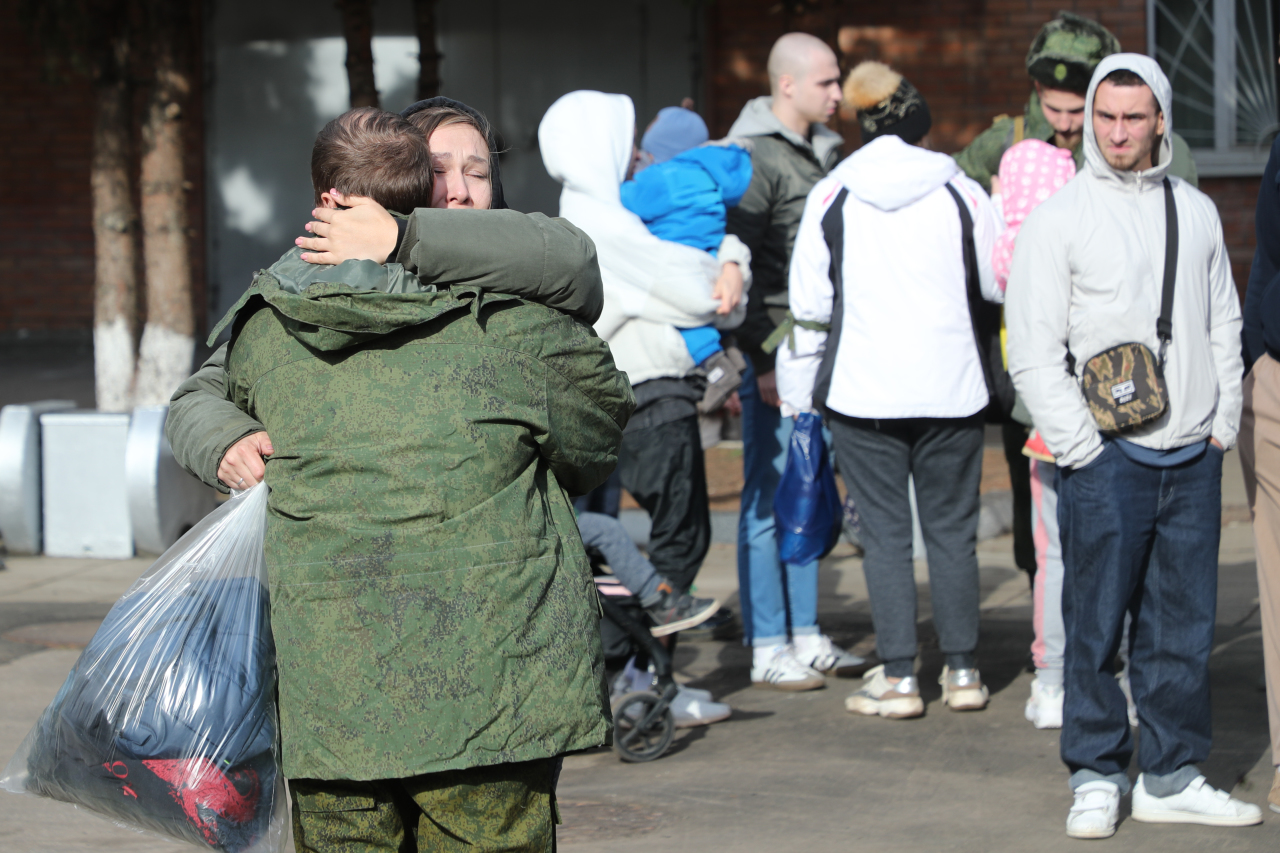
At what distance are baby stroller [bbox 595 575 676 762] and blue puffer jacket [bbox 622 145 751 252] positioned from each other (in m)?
1.18

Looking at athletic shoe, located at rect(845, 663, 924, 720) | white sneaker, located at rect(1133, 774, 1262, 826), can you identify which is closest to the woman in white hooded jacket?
athletic shoe, located at rect(845, 663, 924, 720)

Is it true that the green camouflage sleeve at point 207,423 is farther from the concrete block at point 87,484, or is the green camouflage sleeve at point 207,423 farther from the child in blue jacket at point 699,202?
the concrete block at point 87,484

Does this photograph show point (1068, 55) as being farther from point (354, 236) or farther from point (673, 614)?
point (354, 236)

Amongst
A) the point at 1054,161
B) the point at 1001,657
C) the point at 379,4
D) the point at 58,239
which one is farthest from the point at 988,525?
the point at 58,239

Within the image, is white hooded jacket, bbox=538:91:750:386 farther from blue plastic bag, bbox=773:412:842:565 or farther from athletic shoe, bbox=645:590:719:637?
athletic shoe, bbox=645:590:719:637

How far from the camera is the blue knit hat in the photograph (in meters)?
5.28

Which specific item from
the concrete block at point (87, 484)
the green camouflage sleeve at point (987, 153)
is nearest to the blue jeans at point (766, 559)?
the green camouflage sleeve at point (987, 153)

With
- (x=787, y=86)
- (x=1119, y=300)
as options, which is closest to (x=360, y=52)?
(x=787, y=86)

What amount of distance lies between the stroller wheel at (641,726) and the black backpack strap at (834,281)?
46.1 inches

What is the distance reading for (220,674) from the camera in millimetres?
2090

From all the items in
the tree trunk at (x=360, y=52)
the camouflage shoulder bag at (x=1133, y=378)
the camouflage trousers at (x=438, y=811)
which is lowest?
the camouflage trousers at (x=438, y=811)

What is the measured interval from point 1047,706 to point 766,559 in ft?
3.83

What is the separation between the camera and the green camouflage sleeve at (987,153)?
523cm

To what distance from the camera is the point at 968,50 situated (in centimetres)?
1233
